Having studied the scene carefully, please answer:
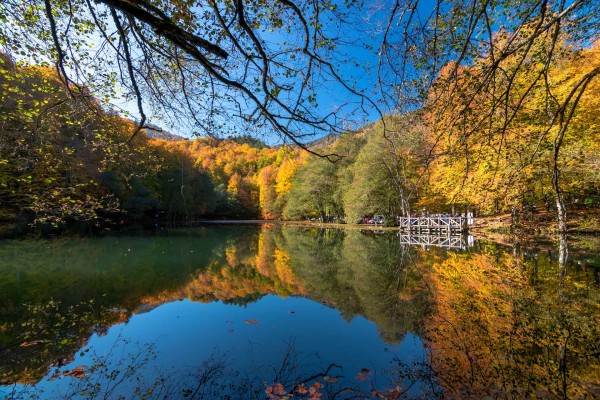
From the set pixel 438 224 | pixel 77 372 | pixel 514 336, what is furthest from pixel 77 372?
pixel 438 224

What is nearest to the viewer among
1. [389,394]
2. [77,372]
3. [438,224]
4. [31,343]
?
[389,394]

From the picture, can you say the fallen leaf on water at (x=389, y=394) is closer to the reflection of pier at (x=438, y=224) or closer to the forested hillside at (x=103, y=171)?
the forested hillside at (x=103, y=171)

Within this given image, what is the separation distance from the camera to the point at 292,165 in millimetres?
2627

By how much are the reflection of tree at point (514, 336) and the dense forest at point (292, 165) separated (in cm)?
203

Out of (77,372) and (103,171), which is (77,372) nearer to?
(77,372)

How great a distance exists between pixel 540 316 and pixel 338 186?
3015cm

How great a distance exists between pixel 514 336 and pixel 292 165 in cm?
422

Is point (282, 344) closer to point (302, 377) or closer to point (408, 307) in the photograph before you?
point (302, 377)

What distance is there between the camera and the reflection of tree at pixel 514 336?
331 centimetres

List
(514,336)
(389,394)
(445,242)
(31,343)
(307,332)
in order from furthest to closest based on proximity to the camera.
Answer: (445,242), (307,332), (31,343), (514,336), (389,394)

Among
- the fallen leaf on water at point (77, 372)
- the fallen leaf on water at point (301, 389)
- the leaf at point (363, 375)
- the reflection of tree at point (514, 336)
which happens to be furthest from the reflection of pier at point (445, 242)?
the fallen leaf on water at point (77, 372)

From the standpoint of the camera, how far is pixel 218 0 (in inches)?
134

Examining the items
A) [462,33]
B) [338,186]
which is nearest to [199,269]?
[462,33]

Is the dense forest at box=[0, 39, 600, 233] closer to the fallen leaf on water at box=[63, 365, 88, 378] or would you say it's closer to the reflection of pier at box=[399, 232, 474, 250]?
the reflection of pier at box=[399, 232, 474, 250]
